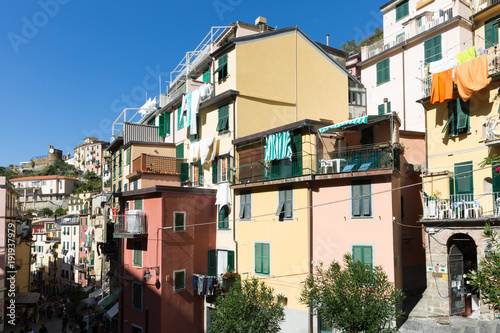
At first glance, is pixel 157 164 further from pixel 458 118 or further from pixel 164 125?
pixel 458 118

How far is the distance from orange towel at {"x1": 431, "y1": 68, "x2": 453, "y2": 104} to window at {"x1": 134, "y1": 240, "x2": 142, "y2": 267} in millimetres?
18587

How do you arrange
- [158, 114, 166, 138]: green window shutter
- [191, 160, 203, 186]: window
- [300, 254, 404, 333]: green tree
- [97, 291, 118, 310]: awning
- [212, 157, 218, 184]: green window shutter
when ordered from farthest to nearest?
[158, 114, 166, 138]: green window shutter < [97, 291, 118, 310]: awning < [191, 160, 203, 186]: window < [212, 157, 218, 184]: green window shutter < [300, 254, 404, 333]: green tree

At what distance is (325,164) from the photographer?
2164 centimetres

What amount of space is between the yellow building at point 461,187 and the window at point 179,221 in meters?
13.6

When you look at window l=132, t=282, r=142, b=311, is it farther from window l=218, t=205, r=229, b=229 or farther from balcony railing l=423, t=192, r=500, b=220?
balcony railing l=423, t=192, r=500, b=220

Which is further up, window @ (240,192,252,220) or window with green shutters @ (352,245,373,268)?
window @ (240,192,252,220)

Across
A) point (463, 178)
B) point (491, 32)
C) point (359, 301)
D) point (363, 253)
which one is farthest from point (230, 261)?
point (491, 32)

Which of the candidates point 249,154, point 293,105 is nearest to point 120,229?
point 249,154

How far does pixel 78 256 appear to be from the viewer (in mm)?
68000

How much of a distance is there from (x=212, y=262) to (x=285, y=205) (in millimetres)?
6984

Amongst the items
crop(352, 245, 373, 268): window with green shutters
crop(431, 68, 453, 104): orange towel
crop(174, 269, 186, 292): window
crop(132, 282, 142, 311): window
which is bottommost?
crop(132, 282, 142, 311): window

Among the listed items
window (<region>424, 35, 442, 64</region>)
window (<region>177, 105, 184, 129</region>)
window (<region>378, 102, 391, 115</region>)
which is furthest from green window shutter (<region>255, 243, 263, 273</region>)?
window (<region>424, 35, 442, 64</region>)

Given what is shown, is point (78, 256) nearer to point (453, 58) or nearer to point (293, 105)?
point (293, 105)

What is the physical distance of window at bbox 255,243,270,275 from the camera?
23516 millimetres
